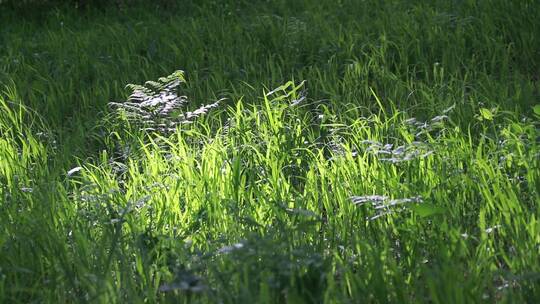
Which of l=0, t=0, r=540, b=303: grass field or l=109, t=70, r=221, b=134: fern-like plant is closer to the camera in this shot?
l=0, t=0, r=540, b=303: grass field

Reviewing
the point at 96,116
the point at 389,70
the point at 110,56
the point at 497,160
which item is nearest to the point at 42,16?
the point at 110,56

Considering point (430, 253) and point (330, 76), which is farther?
point (330, 76)

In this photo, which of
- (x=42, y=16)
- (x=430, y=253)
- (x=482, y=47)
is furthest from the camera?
(x=42, y=16)

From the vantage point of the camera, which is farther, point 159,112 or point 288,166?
point 159,112

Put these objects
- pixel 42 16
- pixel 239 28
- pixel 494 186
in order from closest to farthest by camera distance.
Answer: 1. pixel 494 186
2. pixel 239 28
3. pixel 42 16

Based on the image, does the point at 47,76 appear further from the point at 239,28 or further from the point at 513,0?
the point at 513,0

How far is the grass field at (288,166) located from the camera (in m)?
2.44

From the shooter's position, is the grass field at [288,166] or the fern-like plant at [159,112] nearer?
the grass field at [288,166]

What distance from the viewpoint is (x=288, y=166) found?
3703 mm

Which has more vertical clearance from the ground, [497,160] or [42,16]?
[497,160]

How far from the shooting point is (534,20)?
5547 millimetres

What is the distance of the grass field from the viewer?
2439mm

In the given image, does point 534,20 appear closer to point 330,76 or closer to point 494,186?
point 330,76

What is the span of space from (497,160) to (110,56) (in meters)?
3.80
